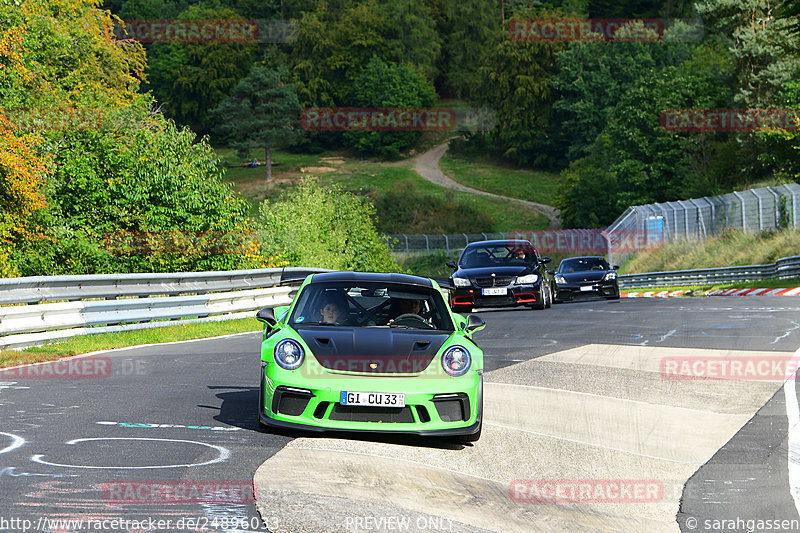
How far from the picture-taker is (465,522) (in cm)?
561

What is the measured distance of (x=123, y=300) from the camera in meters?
17.3

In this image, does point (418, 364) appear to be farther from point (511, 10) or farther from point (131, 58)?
point (511, 10)

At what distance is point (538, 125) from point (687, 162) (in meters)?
41.1

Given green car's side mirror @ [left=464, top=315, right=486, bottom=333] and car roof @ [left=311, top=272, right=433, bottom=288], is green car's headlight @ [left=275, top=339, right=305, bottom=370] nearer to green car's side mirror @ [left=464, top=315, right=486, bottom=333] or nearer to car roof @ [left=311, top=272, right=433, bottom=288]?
car roof @ [left=311, top=272, right=433, bottom=288]

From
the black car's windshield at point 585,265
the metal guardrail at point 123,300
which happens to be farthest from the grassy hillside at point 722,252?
the metal guardrail at point 123,300

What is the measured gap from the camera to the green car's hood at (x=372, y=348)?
773 cm

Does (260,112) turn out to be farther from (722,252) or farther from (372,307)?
(372,307)

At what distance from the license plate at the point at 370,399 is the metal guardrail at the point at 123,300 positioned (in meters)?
7.85

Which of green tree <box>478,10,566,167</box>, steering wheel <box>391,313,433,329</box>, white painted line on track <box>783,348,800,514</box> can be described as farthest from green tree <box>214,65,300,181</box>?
steering wheel <box>391,313,433,329</box>

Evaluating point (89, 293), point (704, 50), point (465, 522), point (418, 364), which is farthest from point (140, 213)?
point (704, 50)

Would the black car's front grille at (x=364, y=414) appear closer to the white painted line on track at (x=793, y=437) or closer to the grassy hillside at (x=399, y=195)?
the white painted line on track at (x=793, y=437)

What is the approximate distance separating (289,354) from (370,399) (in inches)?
30.5
